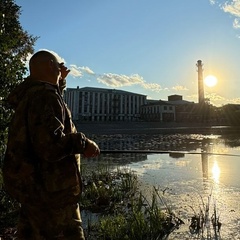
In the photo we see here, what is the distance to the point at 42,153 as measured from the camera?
1.75m

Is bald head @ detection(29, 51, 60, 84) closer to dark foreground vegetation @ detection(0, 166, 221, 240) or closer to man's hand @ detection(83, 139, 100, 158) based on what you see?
man's hand @ detection(83, 139, 100, 158)

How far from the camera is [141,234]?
4.03 meters

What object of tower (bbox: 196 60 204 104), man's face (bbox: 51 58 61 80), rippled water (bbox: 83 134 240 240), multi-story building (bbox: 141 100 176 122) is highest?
tower (bbox: 196 60 204 104)

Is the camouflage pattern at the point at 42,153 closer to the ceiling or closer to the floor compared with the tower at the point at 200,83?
closer to the floor

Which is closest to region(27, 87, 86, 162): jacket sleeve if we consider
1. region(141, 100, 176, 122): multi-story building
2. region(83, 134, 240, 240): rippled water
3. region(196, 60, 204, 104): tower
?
region(83, 134, 240, 240): rippled water

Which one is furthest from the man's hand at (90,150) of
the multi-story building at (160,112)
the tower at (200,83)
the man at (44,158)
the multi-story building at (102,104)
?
the tower at (200,83)

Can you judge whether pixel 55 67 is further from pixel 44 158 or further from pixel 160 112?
pixel 160 112

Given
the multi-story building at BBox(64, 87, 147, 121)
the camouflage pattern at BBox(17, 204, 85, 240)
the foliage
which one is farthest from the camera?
the multi-story building at BBox(64, 87, 147, 121)

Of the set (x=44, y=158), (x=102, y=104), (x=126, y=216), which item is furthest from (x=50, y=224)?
(x=102, y=104)

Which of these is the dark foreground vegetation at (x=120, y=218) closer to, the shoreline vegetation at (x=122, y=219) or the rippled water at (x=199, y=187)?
Result: the shoreline vegetation at (x=122, y=219)

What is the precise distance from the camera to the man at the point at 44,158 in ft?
5.77

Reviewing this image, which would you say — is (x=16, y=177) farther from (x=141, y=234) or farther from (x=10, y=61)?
(x=10, y=61)

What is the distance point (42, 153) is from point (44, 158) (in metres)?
0.03

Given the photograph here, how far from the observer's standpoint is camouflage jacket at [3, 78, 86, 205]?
5.73ft
